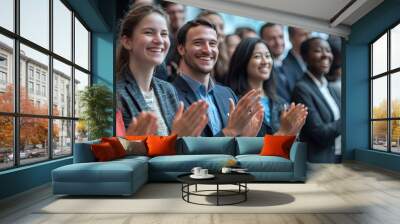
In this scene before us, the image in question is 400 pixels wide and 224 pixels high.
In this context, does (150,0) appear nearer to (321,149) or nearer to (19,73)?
(19,73)

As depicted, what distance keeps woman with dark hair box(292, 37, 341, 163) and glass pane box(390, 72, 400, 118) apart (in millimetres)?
1335

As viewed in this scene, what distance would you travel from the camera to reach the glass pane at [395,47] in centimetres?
802

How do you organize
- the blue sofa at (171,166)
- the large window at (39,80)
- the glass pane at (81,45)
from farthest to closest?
1. the glass pane at (81,45)
2. the large window at (39,80)
3. the blue sofa at (171,166)

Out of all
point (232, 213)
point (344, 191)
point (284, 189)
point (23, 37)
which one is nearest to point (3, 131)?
point (23, 37)

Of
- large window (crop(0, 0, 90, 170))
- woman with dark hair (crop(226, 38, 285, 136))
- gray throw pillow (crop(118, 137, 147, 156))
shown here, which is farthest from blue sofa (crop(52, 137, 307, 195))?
woman with dark hair (crop(226, 38, 285, 136))

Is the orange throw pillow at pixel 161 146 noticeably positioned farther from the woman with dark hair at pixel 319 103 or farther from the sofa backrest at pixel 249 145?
the woman with dark hair at pixel 319 103

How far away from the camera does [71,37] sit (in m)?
7.38

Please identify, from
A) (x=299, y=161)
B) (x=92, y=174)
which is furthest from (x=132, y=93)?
(x=299, y=161)

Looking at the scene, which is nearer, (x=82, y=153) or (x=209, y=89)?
(x=82, y=153)

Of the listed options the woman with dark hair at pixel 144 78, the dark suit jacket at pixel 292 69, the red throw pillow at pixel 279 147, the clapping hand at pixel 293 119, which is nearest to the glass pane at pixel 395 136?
the clapping hand at pixel 293 119

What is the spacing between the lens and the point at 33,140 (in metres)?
5.66

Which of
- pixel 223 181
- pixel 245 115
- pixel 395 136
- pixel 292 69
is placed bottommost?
pixel 223 181

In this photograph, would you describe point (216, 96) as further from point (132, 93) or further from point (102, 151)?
point (102, 151)

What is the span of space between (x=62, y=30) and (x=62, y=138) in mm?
1985
